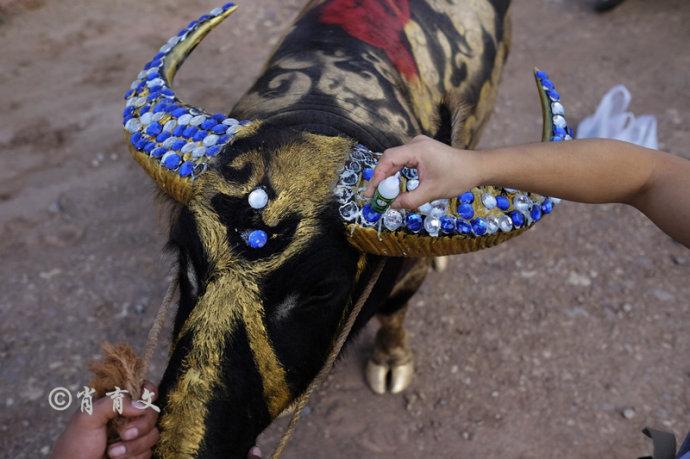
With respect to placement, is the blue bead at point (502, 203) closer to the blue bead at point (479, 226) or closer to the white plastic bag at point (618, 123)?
the blue bead at point (479, 226)

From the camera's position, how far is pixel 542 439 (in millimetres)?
3244

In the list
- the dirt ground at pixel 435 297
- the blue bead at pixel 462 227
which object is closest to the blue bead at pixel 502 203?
the blue bead at pixel 462 227

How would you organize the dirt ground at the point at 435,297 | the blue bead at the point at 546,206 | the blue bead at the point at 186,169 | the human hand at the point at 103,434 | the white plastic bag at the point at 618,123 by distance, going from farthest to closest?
the white plastic bag at the point at 618,123 → the dirt ground at the point at 435,297 → the blue bead at the point at 186,169 → the blue bead at the point at 546,206 → the human hand at the point at 103,434

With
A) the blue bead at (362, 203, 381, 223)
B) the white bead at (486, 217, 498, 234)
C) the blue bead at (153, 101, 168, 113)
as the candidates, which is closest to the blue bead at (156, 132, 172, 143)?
the blue bead at (153, 101, 168, 113)

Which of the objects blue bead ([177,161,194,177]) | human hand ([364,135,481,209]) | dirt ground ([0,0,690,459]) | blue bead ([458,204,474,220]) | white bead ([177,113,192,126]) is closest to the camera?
human hand ([364,135,481,209])

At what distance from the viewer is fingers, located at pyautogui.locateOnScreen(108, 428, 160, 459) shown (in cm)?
165

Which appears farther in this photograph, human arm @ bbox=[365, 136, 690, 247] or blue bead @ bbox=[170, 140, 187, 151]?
blue bead @ bbox=[170, 140, 187, 151]

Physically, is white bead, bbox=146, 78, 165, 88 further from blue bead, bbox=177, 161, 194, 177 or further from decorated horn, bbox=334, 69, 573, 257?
decorated horn, bbox=334, 69, 573, 257

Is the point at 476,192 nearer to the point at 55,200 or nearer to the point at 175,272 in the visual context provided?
the point at 175,272

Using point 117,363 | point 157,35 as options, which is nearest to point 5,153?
point 157,35

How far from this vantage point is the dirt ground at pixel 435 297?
3295mm

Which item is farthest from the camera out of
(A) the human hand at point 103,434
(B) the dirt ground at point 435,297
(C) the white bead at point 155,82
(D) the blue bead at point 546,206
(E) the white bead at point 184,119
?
(B) the dirt ground at point 435,297

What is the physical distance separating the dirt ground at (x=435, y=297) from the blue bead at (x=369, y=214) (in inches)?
Result: 59.9

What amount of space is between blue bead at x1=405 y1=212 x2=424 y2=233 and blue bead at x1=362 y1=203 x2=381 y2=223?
0.09 metres
